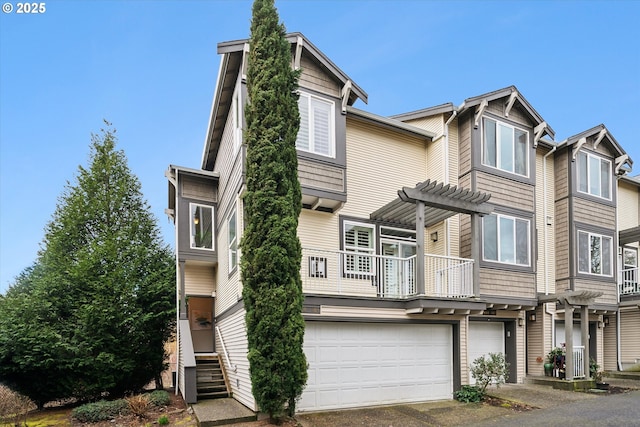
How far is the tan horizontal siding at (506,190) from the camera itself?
43.8 feet

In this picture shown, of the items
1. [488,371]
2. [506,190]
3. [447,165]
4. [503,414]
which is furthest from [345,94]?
[503,414]

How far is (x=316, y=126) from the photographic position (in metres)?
Answer: 11.4

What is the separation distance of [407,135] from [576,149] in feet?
21.0

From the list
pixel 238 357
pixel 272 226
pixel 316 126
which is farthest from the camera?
pixel 316 126

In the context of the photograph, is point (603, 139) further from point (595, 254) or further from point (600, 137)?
point (595, 254)

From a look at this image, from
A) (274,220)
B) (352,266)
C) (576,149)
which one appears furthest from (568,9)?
(274,220)

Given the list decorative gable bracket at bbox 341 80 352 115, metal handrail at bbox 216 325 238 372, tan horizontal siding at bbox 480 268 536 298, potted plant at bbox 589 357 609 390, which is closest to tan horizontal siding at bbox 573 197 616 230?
tan horizontal siding at bbox 480 268 536 298

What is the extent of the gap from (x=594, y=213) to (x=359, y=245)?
368 inches

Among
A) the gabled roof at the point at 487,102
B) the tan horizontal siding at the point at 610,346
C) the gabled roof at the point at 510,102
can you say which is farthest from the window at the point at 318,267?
the tan horizontal siding at the point at 610,346

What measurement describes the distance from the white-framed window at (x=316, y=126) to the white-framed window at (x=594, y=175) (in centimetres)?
983

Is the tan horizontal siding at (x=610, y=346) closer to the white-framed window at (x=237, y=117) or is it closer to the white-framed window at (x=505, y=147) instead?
the white-framed window at (x=505, y=147)

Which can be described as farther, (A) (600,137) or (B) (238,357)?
(A) (600,137)

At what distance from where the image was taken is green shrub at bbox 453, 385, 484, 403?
11.3 meters

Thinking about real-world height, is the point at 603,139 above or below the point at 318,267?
above
